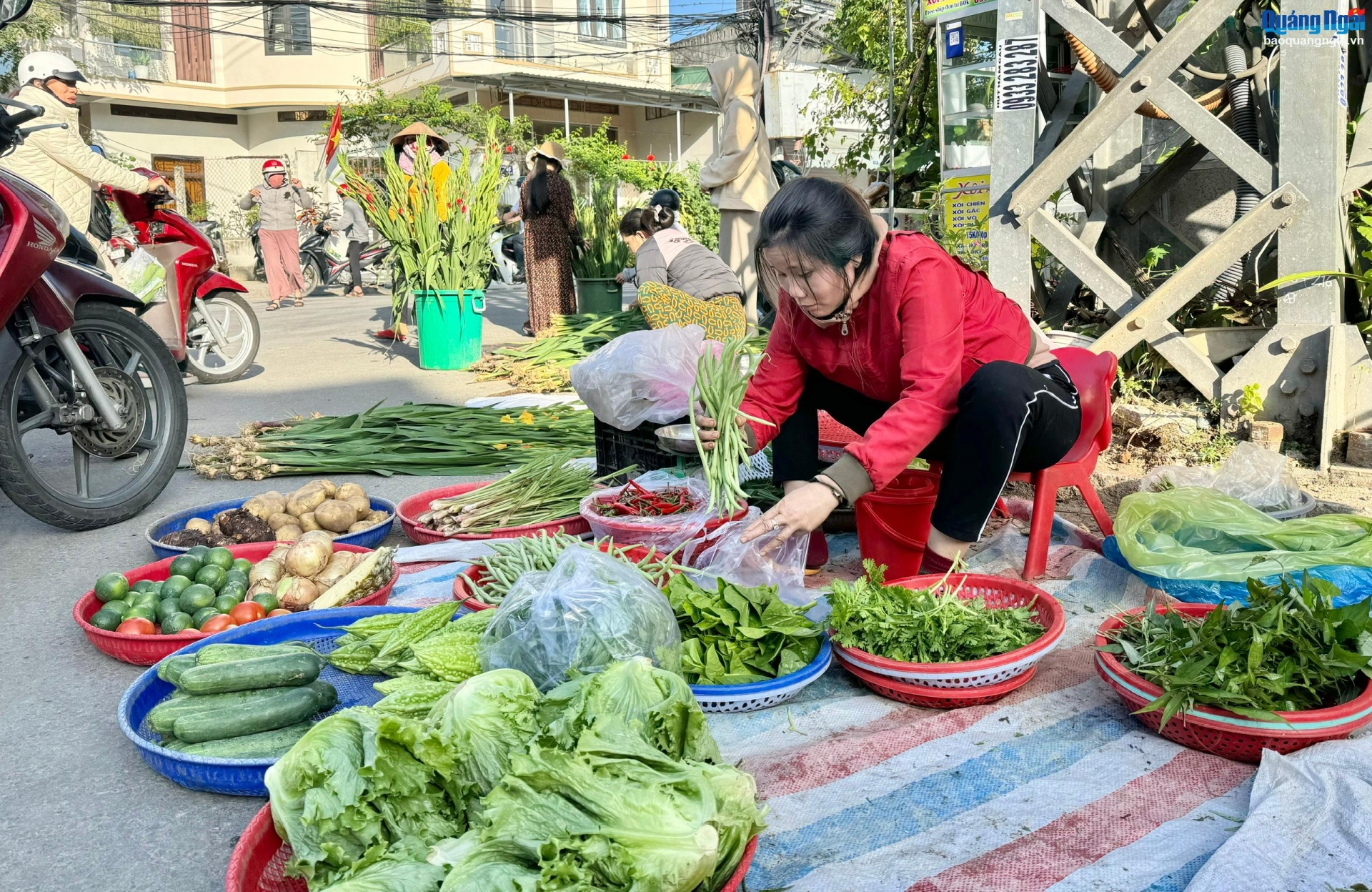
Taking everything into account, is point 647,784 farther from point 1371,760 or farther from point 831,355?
point 831,355

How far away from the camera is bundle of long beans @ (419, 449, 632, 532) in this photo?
3.63 metres

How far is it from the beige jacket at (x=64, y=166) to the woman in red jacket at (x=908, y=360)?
500 centimetres

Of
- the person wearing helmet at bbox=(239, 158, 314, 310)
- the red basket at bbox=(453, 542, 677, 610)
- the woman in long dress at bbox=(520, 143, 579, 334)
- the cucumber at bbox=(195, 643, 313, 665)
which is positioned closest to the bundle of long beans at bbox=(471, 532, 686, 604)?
the red basket at bbox=(453, 542, 677, 610)

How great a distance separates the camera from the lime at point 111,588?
9.05 ft

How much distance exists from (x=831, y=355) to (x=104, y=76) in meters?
29.7

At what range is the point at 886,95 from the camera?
8391mm

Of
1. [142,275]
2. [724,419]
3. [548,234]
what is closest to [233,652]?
[724,419]

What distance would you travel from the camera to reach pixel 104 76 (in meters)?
25.8

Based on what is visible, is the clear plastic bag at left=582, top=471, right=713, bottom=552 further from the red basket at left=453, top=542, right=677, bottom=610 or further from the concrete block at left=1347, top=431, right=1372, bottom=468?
the concrete block at left=1347, top=431, right=1372, bottom=468

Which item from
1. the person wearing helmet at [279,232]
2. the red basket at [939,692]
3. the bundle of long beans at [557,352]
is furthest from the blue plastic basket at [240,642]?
the person wearing helmet at [279,232]

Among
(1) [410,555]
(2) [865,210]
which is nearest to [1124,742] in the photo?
(2) [865,210]

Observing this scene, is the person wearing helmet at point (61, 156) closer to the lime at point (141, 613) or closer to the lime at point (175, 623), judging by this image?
the lime at point (141, 613)

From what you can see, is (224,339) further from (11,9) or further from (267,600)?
(267,600)

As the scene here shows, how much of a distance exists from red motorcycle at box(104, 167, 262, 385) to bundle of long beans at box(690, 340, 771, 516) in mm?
4830
